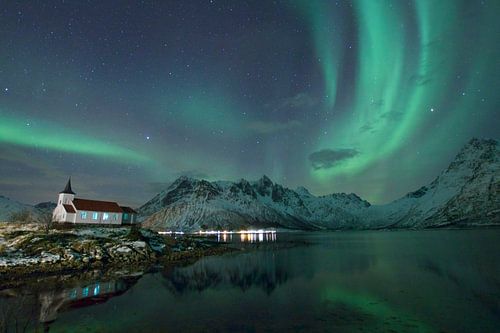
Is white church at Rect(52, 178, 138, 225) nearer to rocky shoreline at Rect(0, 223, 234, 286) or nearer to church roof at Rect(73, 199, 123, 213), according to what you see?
church roof at Rect(73, 199, 123, 213)

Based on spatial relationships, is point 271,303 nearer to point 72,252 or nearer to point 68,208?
point 72,252

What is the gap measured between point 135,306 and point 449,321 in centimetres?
2836

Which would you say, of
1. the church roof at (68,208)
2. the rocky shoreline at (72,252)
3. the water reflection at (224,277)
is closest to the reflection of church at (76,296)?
the water reflection at (224,277)

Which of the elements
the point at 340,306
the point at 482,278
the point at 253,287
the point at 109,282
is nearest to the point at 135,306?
the point at 109,282

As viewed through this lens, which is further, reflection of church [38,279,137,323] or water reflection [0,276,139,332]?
reflection of church [38,279,137,323]

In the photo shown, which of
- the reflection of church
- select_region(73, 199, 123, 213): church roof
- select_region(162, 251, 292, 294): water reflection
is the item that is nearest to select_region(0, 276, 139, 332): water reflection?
the reflection of church

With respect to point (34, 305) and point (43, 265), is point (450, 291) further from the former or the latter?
point (43, 265)

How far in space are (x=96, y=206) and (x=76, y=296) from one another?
66.4 meters

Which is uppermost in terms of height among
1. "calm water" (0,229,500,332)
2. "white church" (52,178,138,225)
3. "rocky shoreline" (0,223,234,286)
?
"white church" (52,178,138,225)

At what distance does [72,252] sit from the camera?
2133 inches

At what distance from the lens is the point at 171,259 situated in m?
65.5

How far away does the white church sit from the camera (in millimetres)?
83562

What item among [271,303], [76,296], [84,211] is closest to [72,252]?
[76,296]

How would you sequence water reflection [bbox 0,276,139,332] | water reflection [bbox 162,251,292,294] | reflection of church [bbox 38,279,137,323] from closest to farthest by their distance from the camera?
1. water reflection [bbox 0,276,139,332]
2. reflection of church [bbox 38,279,137,323]
3. water reflection [bbox 162,251,292,294]
